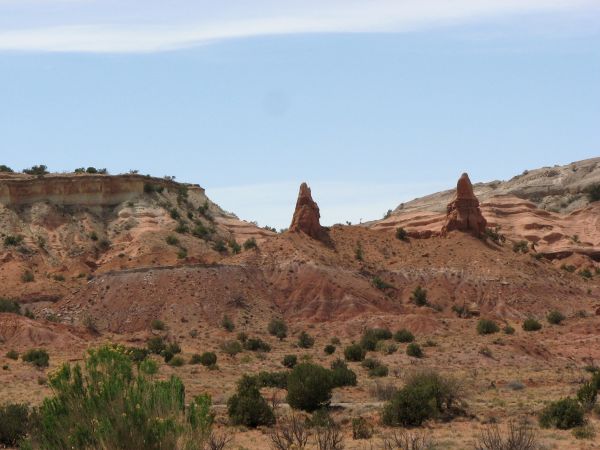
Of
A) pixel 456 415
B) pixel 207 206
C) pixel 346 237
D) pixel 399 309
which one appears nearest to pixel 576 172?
pixel 207 206

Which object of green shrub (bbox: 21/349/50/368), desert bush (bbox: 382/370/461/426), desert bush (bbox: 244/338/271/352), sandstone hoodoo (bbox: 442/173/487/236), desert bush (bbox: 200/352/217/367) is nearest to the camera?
desert bush (bbox: 382/370/461/426)

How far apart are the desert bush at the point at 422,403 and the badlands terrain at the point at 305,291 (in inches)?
22.4

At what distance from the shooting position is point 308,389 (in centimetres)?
3819

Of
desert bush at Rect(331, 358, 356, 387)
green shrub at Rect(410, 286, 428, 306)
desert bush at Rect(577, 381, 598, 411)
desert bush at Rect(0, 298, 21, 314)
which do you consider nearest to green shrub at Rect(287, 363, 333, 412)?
desert bush at Rect(331, 358, 356, 387)

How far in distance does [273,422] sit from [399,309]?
3981cm

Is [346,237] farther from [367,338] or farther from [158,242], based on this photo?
[367,338]

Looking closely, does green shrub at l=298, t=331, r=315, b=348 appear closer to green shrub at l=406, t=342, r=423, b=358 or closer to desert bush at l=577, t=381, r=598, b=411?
green shrub at l=406, t=342, r=423, b=358

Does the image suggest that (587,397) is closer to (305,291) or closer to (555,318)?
(555,318)

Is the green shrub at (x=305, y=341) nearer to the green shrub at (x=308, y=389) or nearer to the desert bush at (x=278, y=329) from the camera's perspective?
the desert bush at (x=278, y=329)

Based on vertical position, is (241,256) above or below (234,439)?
above

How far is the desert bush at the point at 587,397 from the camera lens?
123 feet

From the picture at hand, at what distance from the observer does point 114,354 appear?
2134 cm

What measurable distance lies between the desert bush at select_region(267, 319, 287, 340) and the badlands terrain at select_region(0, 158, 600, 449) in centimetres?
54

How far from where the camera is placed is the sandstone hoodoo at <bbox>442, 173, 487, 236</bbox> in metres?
84.6
